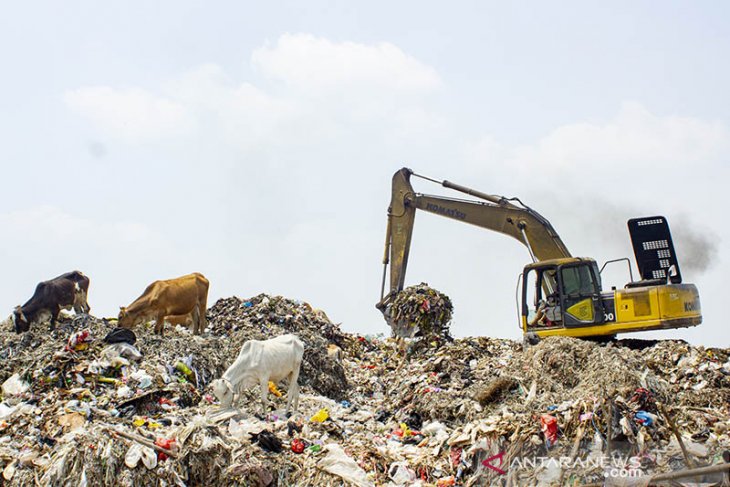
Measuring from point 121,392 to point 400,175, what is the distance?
945 cm

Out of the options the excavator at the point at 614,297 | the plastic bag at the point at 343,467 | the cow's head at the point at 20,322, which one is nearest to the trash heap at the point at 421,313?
the excavator at the point at 614,297

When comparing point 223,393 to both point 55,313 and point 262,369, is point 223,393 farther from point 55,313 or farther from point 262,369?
point 55,313

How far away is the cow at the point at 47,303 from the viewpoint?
53.5 ft

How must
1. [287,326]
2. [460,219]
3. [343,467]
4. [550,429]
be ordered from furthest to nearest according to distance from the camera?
[460,219] → [287,326] → [550,429] → [343,467]

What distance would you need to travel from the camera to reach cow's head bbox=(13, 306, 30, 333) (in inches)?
639

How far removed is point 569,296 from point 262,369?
605 cm

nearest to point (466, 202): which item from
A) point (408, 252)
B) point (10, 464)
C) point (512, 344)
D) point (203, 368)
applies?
point (408, 252)

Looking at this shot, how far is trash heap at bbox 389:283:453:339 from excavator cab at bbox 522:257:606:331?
2.90 m

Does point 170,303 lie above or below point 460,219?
below

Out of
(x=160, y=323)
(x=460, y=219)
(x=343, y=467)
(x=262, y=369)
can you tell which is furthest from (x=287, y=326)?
(x=343, y=467)

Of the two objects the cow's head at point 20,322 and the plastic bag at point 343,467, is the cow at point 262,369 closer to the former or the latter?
the plastic bag at point 343,467

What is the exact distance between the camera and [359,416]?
1203 cm

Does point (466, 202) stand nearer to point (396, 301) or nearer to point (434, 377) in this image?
point (396, 301)

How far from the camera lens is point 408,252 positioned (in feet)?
61.7
